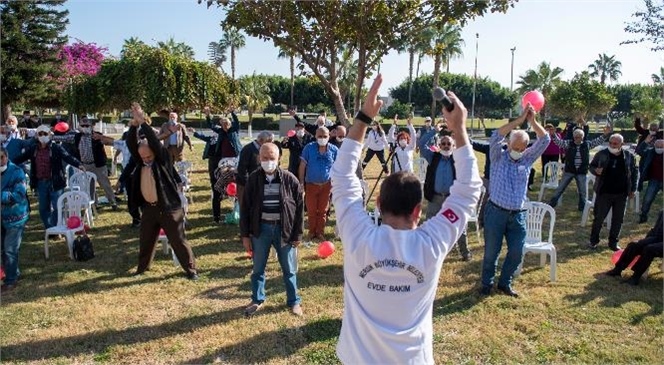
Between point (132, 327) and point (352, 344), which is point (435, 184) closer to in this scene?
point (132, 327)

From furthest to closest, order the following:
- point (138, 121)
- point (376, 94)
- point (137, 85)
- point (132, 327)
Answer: point (137, 85), point (138, 121), point (132, 327), point (376, 94)

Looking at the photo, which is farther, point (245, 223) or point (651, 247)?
point (651, 247)

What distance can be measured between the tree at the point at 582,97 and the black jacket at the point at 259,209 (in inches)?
1821

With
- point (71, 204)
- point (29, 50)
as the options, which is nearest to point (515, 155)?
point (71, 204)

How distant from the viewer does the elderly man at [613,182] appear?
24.4 feet

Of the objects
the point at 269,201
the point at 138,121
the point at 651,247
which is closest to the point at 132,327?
the point at 269,201

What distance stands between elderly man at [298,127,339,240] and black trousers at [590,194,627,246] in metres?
4.09

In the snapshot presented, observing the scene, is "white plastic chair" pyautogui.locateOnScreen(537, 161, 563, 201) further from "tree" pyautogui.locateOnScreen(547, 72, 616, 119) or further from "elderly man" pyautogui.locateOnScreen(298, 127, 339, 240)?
"tree" pyautogui.locateOnScreen(547, 72, 616, 119)

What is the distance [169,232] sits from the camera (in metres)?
6.18

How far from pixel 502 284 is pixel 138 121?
177 inches

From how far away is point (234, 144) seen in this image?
32.6ft

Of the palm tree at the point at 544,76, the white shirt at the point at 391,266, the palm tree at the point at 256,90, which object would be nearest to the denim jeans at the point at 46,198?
the white shirt at the point at 391,266

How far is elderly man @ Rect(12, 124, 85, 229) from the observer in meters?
7.65

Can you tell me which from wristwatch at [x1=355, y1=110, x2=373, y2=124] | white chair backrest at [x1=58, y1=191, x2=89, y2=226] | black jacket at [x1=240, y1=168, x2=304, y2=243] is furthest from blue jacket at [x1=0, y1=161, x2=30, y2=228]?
wristwatch at [x1=355, y1=110, x2=373, y2=124]
